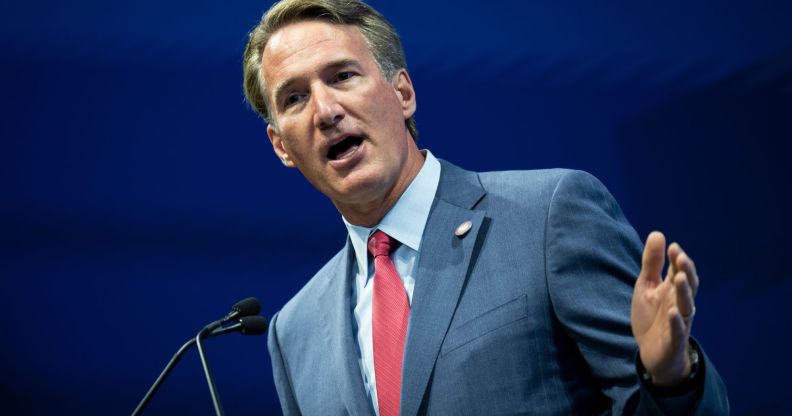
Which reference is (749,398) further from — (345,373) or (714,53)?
(345,373)

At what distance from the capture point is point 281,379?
2.01 metres

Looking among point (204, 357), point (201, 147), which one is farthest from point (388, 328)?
point (201, 147)

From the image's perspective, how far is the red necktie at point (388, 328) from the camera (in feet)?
5.41

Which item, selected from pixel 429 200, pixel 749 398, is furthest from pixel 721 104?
pixel 429 200

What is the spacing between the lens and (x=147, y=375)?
2619 mm

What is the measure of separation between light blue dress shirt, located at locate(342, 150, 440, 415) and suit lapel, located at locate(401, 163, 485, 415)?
41 millimetres

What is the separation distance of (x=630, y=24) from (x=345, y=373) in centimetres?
136

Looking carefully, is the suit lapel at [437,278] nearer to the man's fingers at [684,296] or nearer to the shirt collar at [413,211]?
the shirt collar at [413,211]

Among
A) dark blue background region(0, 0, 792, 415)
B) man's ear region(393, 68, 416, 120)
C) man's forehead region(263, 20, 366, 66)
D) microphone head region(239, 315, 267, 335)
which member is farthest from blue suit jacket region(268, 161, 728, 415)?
dark blue background region(0, 0, 792, 415)

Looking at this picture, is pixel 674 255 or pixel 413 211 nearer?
pixel 674 255

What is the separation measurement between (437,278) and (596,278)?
0.29 meters

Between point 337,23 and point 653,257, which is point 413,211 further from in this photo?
point 653,257

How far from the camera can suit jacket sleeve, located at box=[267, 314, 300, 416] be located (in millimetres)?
1971

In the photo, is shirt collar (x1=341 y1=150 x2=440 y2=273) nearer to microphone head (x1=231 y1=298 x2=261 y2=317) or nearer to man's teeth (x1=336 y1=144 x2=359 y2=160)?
man's teeth (x1=336 y1=144 x2=359 y2=160)
